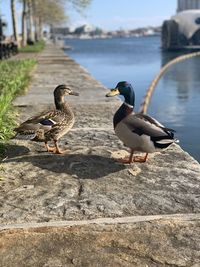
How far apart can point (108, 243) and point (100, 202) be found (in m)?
0.84

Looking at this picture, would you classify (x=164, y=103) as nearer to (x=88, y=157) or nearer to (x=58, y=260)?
(x=88, y=157)

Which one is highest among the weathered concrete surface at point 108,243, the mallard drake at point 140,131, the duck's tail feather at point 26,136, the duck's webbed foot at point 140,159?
the mallard drake at point 140,131

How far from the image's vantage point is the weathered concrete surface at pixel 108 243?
338cm

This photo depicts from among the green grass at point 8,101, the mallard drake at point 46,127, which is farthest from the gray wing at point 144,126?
the green grass at point 8,101

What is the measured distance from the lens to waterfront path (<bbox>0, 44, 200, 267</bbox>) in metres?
3.53

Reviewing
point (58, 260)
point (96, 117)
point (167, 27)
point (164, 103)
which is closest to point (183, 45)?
point (167, 27)

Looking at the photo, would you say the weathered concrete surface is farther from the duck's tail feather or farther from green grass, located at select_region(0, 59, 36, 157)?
green grass, located at select_region(0, 59, 36, 157)

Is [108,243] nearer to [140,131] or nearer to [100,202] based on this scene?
[100,202]

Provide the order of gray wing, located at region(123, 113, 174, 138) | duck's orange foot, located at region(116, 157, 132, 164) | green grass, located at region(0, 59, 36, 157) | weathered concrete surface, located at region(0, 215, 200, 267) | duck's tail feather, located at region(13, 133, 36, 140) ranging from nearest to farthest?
weathered concrete surface, located at region(0, 215, 200, 267) < gray wing, located at region(123, 113, 174, 138) < duck's orange foot, located at region(116, 157, 132, 164) < duck's tail feather, located at region(13, 133, 36, 140) < green grass, located at region(0, 59, 36, 157)

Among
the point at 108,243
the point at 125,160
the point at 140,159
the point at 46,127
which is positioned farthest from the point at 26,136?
the point at 108,243

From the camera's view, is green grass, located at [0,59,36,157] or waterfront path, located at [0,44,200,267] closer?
waterfront path, located at [0,44,200,267]

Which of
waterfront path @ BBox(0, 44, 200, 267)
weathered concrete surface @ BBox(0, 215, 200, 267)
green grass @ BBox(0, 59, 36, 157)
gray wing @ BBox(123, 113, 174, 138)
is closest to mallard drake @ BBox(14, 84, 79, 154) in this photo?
waterfront path @ BBox(0, 44, 200, 267)

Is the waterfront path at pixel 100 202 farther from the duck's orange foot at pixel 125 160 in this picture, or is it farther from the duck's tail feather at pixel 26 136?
the duck's tail feather at pixel 26 136

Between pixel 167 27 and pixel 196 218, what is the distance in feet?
325
